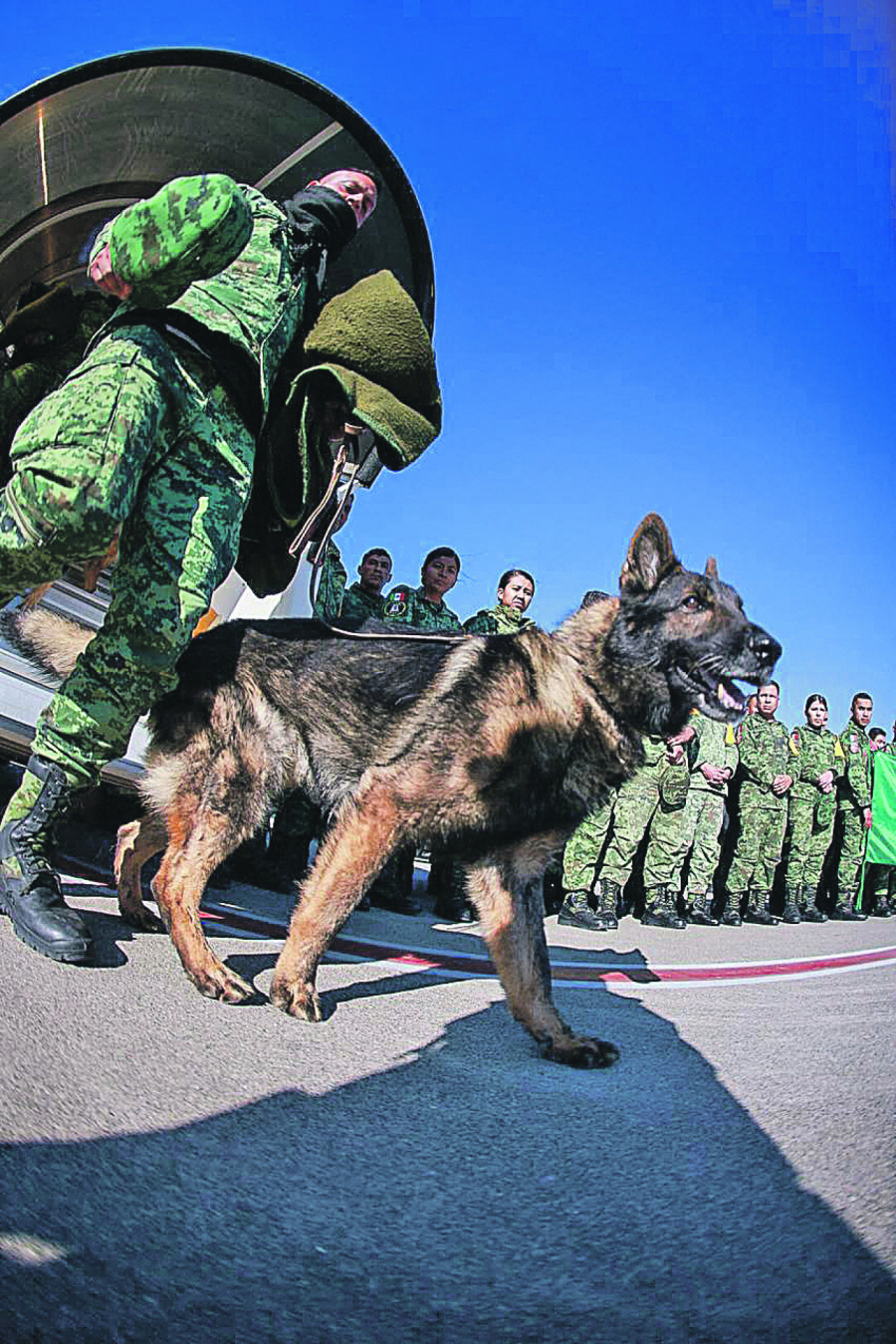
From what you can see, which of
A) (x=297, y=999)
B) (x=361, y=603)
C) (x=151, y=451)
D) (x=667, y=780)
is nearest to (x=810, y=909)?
(x=667, y=780)

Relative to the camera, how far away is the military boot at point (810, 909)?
9.77 m

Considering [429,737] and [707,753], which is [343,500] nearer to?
[429,737]

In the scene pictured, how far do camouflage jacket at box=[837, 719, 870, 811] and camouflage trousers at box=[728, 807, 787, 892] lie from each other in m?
1.71

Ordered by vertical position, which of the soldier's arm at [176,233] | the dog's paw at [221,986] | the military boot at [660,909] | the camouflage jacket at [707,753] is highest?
the soldier's arm at [176,233]

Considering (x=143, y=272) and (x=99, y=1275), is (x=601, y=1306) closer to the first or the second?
(x=99, y=1275)

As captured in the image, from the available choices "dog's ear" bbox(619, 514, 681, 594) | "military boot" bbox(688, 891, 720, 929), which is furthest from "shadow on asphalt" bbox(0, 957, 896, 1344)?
"military boot" bbox(688, 891, 720, 929)

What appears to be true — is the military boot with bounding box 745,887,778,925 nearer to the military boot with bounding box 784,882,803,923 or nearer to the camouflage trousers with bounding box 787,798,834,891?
the military boot with bounding box 784,882,803,923

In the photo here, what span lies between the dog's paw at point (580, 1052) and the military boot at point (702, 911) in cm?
661

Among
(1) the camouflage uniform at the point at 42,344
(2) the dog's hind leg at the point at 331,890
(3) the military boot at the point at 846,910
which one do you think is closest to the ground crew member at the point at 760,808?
(3) the military boot at the point at 846,910

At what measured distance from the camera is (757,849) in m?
9.49

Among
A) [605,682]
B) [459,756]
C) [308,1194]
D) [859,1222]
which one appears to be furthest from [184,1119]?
[605,682]

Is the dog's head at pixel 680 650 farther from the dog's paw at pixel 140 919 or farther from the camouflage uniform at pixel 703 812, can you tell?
the camouflage uniform at pixel 703 812

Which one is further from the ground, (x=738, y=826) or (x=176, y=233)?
(x=176, y=233)

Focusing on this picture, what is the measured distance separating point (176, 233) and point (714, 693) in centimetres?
251
